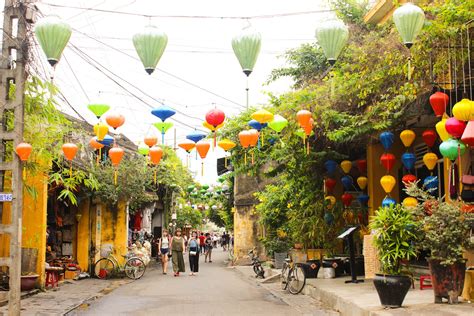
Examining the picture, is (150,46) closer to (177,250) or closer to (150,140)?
(150,140)

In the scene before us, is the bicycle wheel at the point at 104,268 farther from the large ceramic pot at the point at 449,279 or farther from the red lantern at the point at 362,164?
the large ceramic pot at the point at 449,279

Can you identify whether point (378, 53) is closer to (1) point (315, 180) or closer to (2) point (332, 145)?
(2) point (332, 145)

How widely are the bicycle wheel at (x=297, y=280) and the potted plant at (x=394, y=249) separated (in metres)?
5.22

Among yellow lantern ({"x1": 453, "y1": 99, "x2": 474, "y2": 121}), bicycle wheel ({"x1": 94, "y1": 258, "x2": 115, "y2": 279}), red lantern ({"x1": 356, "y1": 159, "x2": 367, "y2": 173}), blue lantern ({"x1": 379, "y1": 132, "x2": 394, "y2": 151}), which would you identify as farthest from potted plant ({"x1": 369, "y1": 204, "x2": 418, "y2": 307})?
bicycle wheel ({"x1": 94, "y1": 258, "x2": 115, "y2": 279})

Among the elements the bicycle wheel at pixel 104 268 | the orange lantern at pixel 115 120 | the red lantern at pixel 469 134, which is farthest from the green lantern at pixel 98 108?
the bicycle wheel at pixel 104 268

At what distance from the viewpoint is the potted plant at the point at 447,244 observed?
892 cm

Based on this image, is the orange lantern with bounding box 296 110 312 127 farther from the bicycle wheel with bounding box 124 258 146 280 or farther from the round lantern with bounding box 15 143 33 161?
the bicycle wheel with bounding box 124 258 146 280

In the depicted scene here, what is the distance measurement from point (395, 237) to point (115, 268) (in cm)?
1336

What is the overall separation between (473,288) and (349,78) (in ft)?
19.4

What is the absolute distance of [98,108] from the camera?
1140cm

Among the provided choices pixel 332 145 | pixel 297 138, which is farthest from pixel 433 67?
pixel 332 145

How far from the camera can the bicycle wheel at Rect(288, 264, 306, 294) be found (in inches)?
575

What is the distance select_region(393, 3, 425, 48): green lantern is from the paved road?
584cm

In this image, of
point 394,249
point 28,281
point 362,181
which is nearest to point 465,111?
point 394,249
